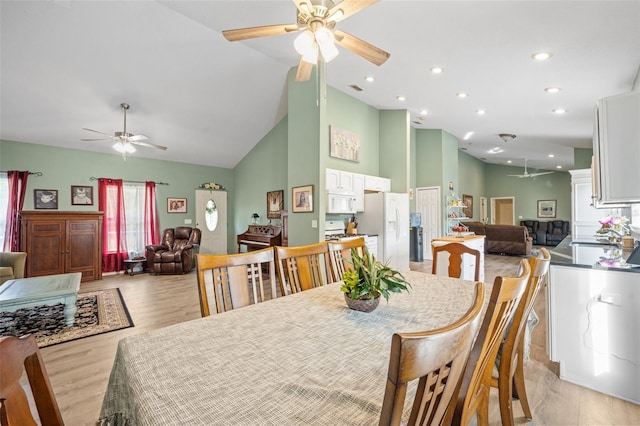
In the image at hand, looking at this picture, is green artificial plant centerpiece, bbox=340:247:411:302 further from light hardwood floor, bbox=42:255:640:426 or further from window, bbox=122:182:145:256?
window, bbox=122:182:145:256

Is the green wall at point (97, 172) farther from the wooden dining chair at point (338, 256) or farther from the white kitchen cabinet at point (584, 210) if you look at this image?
the white kitchen cabinet at point (584, 210)

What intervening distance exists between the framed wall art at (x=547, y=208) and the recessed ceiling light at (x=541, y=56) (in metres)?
10.3

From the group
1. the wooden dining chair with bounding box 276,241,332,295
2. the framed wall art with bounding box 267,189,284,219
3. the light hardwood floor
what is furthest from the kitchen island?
the framed wall art with bounding box 267,189,284,219

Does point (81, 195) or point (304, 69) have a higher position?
point (304, 69)

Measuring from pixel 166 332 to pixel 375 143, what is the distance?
579 cm

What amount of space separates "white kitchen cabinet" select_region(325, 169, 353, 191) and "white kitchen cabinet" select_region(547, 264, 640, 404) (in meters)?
3.27

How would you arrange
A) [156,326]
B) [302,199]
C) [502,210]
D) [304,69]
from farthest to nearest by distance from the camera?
1. [502,210]
2. [302,199]
3. [156,326]
4. [304,69]

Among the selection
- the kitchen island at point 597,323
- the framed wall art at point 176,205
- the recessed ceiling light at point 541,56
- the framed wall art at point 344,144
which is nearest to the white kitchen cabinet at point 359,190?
the framed wall art at point 344,144

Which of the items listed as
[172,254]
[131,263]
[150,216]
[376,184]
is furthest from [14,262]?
[376,184]

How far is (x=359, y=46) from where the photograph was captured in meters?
2.25

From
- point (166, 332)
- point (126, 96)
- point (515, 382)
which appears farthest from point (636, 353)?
point (126, 96)

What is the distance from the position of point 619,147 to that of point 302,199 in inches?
141

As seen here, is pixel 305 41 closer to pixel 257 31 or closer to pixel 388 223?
pixel 257 31

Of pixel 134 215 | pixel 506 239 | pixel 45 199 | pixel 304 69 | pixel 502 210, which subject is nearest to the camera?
pixel 304 69
